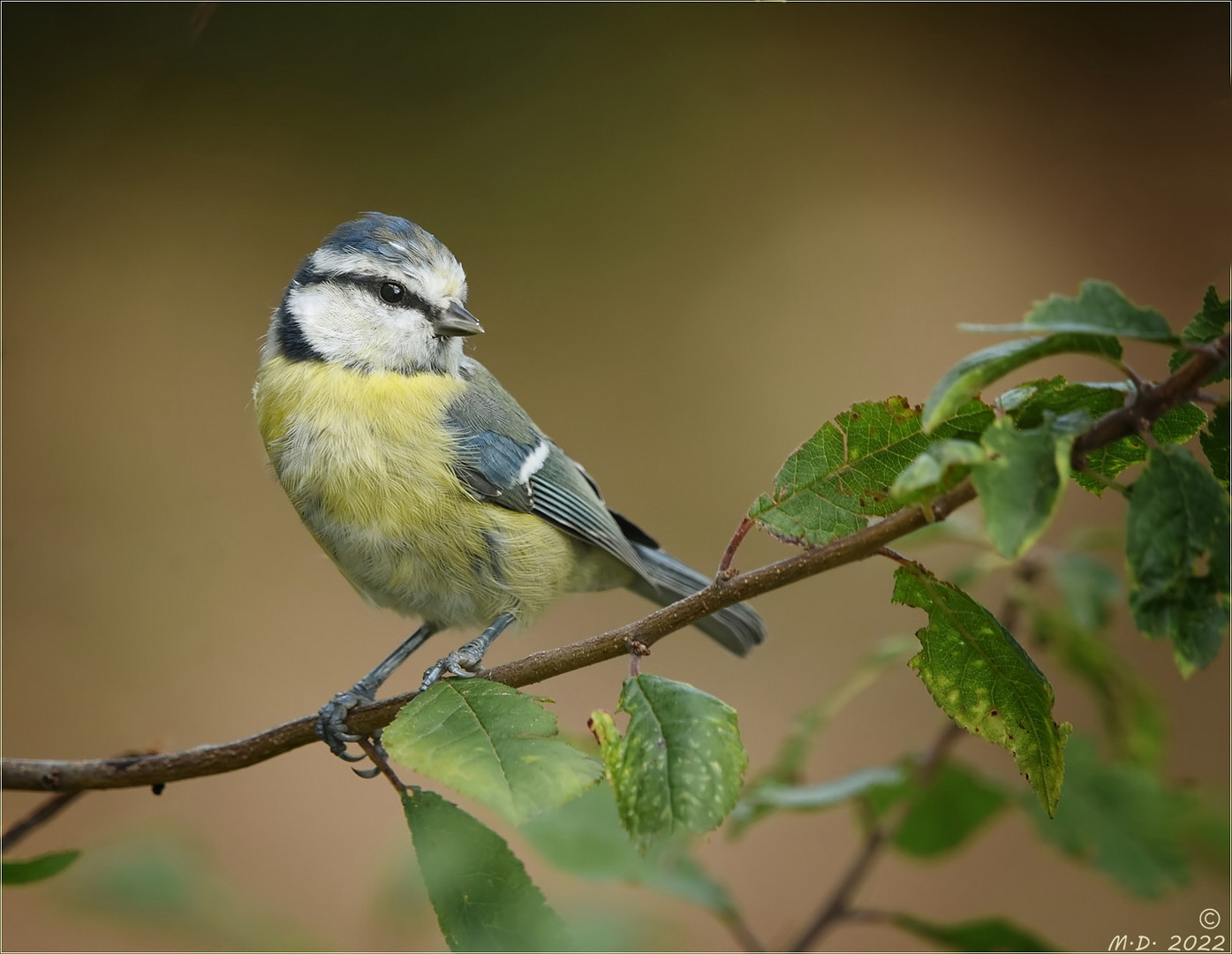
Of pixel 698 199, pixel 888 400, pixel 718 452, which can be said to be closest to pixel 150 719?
pixel 718 452

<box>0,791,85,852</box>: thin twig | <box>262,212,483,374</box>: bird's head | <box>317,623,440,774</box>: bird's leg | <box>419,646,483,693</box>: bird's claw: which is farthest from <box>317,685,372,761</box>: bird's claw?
<box>262,212,483,374</box>: bird's head

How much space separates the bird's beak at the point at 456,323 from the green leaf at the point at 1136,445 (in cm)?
97

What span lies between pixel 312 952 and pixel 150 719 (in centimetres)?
247

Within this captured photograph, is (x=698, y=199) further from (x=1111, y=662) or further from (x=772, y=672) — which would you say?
(x=1111, y=662)

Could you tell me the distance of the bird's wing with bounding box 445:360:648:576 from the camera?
5.08 feet

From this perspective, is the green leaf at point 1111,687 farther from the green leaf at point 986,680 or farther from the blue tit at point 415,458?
the green leaf at point 986,680

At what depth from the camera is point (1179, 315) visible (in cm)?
316

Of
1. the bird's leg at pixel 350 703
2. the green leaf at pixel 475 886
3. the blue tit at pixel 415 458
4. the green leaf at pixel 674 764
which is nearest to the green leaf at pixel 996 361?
the green leaf at pixel 674 764

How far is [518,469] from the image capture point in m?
1.60

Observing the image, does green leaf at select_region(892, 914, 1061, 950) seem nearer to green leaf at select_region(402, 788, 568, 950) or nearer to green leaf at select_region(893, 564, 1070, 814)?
green leaf at select_region(893, 564, 1070, 814)

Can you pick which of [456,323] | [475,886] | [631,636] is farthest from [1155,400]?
[456,323]

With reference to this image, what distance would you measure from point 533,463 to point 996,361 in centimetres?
106

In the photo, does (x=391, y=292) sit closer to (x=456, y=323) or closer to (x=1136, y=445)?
(x=456, y=323)

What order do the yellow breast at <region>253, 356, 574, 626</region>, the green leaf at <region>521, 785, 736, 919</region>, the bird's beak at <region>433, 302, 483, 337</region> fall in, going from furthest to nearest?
the bird's beak at <region>433, 302, 483, 337</region>
the yellow breast at <region>253, 356, 574, 626</region>
the green leaf at <region>521, 785, 736, 919</region>
